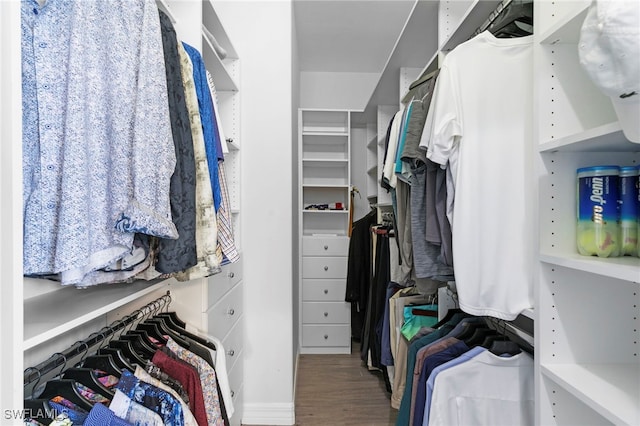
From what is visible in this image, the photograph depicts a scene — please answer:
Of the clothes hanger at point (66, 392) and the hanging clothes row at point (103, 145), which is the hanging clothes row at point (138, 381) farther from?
the hanging clothes row at point (103, 145)

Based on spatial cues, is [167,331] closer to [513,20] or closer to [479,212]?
[479,212]

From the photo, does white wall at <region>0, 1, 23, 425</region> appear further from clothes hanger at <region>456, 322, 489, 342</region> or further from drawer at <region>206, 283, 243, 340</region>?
clothes hanger at <region>456, 322, 489, 342</region>

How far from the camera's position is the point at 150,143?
2.42 ft

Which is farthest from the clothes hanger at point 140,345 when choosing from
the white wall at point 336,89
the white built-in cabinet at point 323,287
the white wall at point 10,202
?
the white wall at point 336,89

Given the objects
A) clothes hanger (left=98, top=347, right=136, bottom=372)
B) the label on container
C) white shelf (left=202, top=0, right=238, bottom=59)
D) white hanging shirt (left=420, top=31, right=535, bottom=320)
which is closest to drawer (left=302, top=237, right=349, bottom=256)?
white shelf (left=202, top=0, right=238, bottom=59)

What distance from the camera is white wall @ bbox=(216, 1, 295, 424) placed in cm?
211

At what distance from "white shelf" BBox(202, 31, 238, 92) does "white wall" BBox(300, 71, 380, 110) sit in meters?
1.63

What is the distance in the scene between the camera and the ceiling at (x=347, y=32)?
97.8 inches

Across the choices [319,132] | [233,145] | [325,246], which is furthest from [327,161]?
[233,145]

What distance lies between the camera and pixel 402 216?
1503mm

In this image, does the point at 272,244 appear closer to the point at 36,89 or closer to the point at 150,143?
the point at 150,143

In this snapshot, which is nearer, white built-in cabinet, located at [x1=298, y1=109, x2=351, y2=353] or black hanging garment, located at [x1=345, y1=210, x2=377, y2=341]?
black hanging garment, located at [x1=345, y1=210, x2=377, y2=341]

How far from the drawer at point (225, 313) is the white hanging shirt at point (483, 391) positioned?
889 mm

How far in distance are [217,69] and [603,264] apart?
5.78 feet
